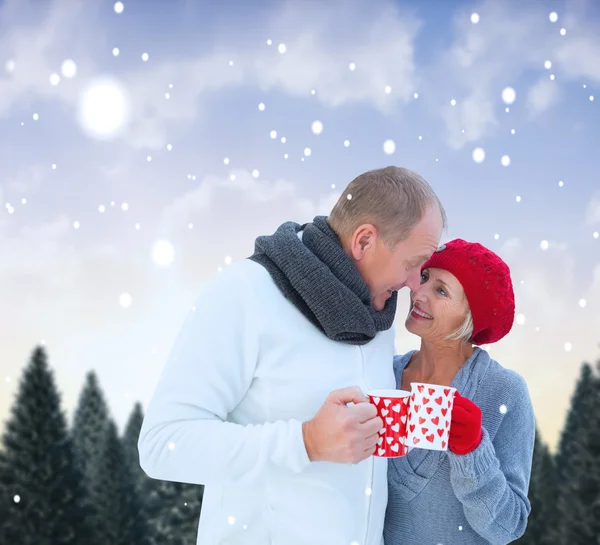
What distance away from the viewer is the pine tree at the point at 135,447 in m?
28.4

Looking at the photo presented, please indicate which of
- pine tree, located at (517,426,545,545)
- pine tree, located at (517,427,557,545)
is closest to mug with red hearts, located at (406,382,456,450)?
pine tree, located at (517,427,557,545)

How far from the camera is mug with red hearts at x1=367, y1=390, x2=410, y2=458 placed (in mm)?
2641

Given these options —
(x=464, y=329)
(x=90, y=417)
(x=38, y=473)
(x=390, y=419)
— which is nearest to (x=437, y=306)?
(x=464, y=329)

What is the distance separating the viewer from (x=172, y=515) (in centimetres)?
2644

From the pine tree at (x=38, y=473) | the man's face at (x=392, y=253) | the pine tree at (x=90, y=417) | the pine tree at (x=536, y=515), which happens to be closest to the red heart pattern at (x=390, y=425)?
the man's face at (x=392, y=253)

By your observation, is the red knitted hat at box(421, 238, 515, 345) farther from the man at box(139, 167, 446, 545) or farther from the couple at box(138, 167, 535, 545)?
the man at box(139, 167, 446, 545)

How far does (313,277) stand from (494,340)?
4.03 feet

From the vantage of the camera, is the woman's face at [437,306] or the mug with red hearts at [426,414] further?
the woman's face at [437,306]

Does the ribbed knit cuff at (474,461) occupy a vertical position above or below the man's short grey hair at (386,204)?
below

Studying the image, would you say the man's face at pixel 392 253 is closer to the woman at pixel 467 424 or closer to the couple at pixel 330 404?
the couple at pixel 330 404

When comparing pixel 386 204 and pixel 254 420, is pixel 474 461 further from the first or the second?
pixel 386 204

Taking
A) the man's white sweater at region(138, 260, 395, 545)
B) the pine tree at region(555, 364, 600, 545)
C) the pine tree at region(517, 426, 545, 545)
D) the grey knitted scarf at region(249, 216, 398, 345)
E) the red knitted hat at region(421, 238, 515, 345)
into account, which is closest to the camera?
the man's white sweater at region(138, 260, 395, 545)

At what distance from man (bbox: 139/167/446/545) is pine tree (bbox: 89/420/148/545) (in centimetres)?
2409

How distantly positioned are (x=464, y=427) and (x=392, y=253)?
0.77 m
